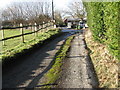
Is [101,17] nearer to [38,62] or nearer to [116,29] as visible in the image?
[116,29]

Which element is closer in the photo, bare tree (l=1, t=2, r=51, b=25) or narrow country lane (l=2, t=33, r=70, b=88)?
narrow country lane (l=2, t=33, r=70, b=88)

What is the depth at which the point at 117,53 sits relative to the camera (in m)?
4.36

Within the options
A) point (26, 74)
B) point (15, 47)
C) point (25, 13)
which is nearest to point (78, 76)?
point (26, 74)

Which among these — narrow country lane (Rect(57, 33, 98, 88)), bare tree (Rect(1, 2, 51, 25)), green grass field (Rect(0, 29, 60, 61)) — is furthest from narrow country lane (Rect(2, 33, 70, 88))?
bare tree (Rect(1, 2, 51, 25))

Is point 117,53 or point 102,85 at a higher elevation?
point 117,53

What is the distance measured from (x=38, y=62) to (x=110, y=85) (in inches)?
127

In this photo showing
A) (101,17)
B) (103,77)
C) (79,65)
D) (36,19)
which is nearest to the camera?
(103,77)

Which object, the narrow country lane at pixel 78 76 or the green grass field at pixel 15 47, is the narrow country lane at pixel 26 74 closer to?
the green grass field at pixel 15 47

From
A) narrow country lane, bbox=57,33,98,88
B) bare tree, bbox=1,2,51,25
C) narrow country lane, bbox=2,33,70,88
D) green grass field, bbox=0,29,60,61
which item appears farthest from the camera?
bare tree, bbox=1,2,51,25

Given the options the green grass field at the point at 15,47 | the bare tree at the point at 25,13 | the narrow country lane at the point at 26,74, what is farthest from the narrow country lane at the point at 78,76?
the bare tree at the point at 25,13

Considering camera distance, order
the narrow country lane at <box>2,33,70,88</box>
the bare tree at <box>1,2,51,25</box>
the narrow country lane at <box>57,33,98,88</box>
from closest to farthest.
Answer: the narrow country lane at <box>57,33,98,88</box> → the narrow country lane at <box>2,33,70,88</box> → the bare tree at <box>1,2,51,25</box>

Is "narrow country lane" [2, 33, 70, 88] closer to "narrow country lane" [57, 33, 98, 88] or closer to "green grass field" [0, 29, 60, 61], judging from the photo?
"green grass field" [0, 29, 60, 61]

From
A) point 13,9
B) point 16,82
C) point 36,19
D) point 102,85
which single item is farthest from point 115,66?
point 13,9

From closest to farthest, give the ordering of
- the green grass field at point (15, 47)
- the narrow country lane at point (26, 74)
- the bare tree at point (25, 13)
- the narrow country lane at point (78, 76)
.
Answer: the narrow country lane at point (78, 76) → the narrow country lane at point (26, 74) → the green grass field at point (15, 47) → the bare tree at point (25, 13)
